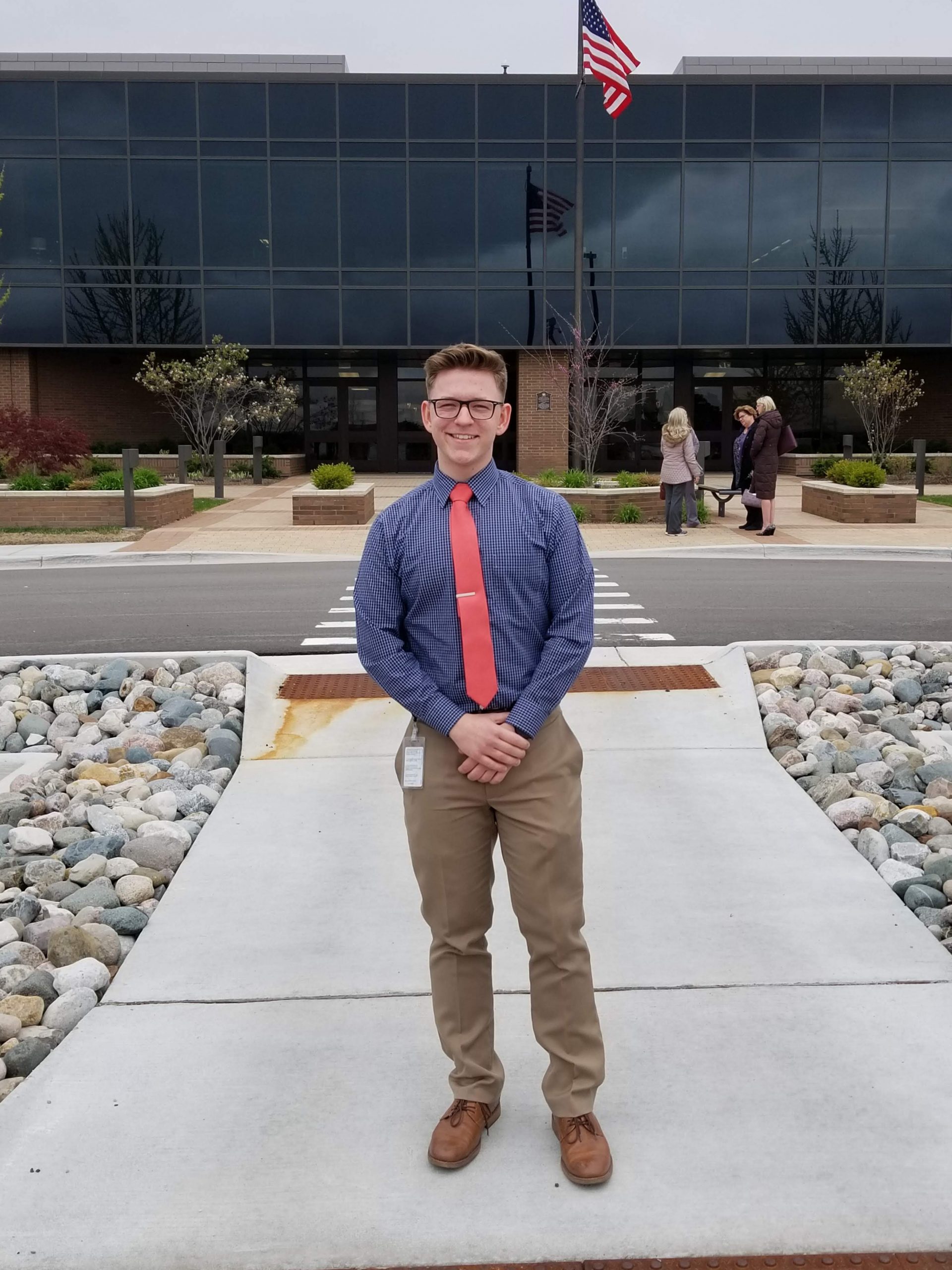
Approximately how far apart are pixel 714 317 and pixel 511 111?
6821mm

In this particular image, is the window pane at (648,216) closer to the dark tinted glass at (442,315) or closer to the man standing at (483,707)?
the dark tinted glass at (442,315)

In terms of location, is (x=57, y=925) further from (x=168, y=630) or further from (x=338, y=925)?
(x=168, y=630)

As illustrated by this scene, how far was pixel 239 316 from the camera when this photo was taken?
31.4 metres

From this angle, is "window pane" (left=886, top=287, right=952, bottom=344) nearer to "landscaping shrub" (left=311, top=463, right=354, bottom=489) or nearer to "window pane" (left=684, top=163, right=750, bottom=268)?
"window pane" (left=684, top=163, right=750, bottom=268)

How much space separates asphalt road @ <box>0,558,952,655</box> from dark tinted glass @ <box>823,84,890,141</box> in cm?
1898

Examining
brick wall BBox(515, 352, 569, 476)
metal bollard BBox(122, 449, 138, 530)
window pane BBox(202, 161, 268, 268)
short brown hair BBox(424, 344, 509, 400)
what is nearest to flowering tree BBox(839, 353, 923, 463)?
brick wall BBox(515, 352, 569, 476)

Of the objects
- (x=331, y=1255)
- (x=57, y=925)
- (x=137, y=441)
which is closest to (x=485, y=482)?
(x=331, y=1255)

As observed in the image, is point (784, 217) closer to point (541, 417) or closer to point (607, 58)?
point (541, 417)

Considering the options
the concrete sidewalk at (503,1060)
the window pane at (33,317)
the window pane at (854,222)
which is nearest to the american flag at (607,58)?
the window pane at (854,222)

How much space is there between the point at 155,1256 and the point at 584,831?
3125mm

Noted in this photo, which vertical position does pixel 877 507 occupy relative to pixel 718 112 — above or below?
below

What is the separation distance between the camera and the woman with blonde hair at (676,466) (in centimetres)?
1767

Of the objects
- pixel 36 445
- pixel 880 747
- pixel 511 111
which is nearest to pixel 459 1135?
pixel 880 747

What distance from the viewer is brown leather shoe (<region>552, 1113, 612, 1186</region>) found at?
3.21 m
